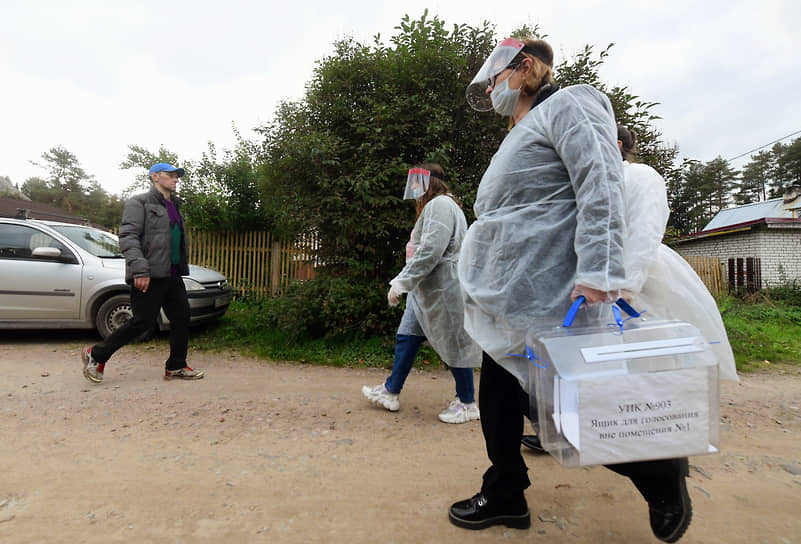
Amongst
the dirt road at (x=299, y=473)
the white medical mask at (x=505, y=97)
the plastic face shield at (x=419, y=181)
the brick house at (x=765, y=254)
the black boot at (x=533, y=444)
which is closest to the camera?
the dirt road at (x=299, y=473)

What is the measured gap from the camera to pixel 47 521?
1825 millimetres

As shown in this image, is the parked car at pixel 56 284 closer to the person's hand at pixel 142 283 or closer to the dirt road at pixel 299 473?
the dirt road at pixel 299 473

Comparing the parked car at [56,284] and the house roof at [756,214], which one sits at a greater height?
the house roof at [756,214]

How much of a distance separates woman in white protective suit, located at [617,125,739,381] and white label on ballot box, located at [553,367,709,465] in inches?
17.1

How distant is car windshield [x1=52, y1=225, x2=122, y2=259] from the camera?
5.72 m

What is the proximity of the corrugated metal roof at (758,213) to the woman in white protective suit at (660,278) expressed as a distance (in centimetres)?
2137

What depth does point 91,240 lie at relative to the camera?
595 cm

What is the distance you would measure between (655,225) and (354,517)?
1.83 meters

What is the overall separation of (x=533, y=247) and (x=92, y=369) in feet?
13.9

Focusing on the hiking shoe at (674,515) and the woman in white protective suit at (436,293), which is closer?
the hiking shoe at (674,515)

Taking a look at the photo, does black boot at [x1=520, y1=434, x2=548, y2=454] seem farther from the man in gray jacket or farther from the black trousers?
the man in gray jacket

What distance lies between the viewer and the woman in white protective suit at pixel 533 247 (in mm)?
1517

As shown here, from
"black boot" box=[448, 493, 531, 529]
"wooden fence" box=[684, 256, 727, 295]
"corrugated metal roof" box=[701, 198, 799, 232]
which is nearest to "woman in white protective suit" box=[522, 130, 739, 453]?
"black boot" box=[448, 493, 531, 529]

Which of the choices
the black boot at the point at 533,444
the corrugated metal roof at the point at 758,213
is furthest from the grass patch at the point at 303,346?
the corrugated metal roof at the point at 758,213
